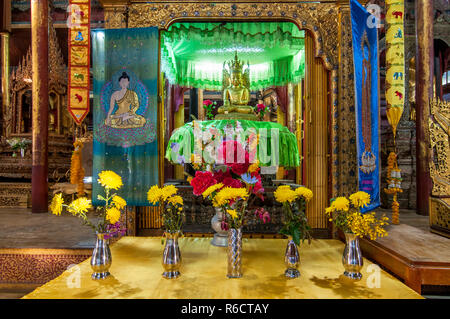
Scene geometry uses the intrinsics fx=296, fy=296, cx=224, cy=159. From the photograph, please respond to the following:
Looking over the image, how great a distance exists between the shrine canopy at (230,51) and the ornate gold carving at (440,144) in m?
1.99

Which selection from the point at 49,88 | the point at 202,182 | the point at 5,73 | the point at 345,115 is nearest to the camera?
the point at 202,182

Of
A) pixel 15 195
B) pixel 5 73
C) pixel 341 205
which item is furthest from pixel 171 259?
pixel 5 73

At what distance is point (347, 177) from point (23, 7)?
936 centimetres

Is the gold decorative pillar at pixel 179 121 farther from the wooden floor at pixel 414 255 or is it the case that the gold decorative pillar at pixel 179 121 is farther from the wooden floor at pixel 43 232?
the wooden floor at pixel 414 255

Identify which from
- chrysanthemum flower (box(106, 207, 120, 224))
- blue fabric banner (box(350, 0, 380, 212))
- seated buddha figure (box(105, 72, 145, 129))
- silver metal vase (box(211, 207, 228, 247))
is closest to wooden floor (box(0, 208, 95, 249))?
seated buddha figure (box(105, 72, 145, 129))

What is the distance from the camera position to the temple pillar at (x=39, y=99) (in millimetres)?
4977

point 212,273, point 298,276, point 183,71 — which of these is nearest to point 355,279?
point 298,276

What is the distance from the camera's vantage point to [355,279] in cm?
161

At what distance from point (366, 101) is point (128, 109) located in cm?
262

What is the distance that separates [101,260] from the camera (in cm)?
160

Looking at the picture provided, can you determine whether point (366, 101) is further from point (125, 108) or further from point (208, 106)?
point (125, 108)

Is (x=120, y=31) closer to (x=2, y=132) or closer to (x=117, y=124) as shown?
(x=117, y=124)

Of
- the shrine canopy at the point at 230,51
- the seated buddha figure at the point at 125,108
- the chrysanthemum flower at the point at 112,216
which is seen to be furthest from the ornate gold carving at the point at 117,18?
the chrysanthemum flower at the point at 112,216

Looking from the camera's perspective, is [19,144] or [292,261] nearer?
[292,261]
